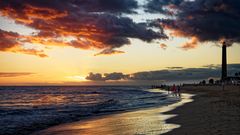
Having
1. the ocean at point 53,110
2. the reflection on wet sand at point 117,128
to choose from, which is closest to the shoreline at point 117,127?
the reflection on wet sand at point 117,128

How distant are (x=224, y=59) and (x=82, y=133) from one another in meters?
126

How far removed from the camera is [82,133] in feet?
54.3

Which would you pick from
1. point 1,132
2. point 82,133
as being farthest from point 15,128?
point 82,133

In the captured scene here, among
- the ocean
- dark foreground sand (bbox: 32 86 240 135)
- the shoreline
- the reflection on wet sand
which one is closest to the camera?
dark foreground sand (bbox: 32 86 240 135)

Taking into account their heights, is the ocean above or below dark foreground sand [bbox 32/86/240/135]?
below

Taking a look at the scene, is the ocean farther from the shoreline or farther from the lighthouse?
the lighthouse

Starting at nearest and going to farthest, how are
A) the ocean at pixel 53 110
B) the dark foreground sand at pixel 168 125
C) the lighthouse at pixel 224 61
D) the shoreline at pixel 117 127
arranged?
the dark foreground sand at pixel 168 125 → the shoreline at pixel 117 127 → the ocean at pixel 53 110 → the lighthouse at pixel 224 61

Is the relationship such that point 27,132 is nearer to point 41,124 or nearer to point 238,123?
point 41,124

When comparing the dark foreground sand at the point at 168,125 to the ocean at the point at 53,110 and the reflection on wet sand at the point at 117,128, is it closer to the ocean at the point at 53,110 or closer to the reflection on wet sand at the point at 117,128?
the reflection on wet sand at the point at 117,128

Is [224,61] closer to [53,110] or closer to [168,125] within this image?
[53,110]

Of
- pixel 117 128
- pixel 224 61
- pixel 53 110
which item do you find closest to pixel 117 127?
pixel 117 128

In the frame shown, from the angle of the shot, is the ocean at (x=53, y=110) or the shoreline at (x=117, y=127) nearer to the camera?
the shoreline at (x=117, y=127)

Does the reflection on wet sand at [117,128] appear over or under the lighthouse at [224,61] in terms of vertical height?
under

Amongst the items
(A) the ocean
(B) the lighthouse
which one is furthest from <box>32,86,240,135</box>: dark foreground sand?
(B) the lighthouse
